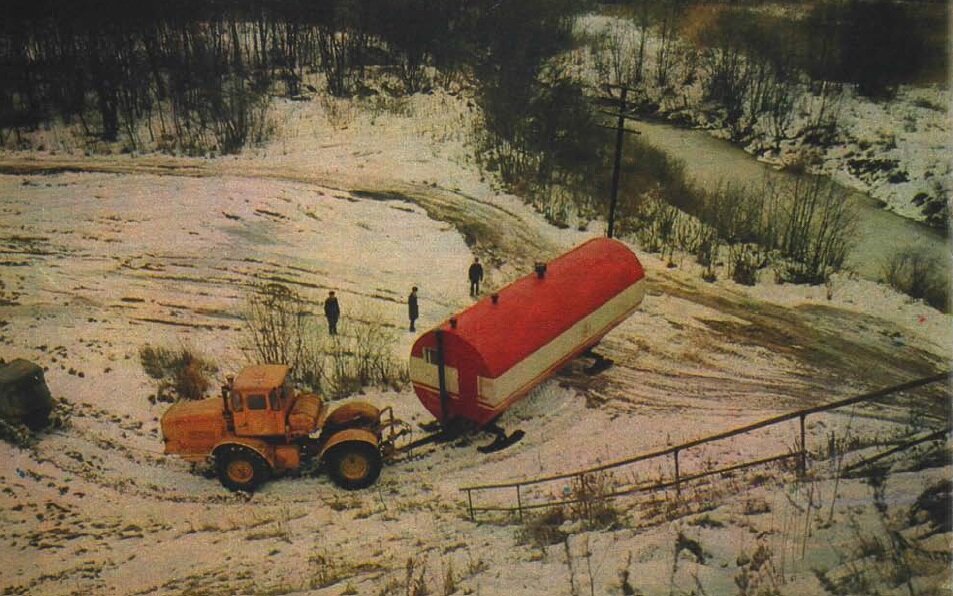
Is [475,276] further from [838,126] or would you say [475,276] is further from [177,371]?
[838,126]

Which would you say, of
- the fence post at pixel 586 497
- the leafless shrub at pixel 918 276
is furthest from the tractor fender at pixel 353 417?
the leafless shrub at pixel 918 276

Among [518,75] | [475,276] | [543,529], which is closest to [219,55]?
[518,75]

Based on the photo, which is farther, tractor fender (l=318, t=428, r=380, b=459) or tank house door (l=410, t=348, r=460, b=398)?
tank house door (l=410, t=348, r=460, b=398)

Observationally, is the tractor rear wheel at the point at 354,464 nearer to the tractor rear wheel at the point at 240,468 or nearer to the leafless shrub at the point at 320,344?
the tractor rear wheel at the point at 240,468

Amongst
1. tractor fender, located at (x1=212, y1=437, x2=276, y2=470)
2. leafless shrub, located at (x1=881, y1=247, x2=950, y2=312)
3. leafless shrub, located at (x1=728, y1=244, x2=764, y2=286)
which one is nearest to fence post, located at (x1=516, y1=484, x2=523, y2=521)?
tractor fender, located at (x1=212, y1=437, x2=276, y2=470)

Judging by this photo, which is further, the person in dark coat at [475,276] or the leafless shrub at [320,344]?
the person in dark coat at [475,276]

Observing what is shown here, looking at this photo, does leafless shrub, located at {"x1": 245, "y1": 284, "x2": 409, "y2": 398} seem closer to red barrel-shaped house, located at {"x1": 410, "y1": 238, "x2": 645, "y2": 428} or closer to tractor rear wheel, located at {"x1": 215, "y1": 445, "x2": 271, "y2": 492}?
red barrel-shaped house, located at {"x1": 410, "y1": 238, "x2": 645, "y2": 428}
